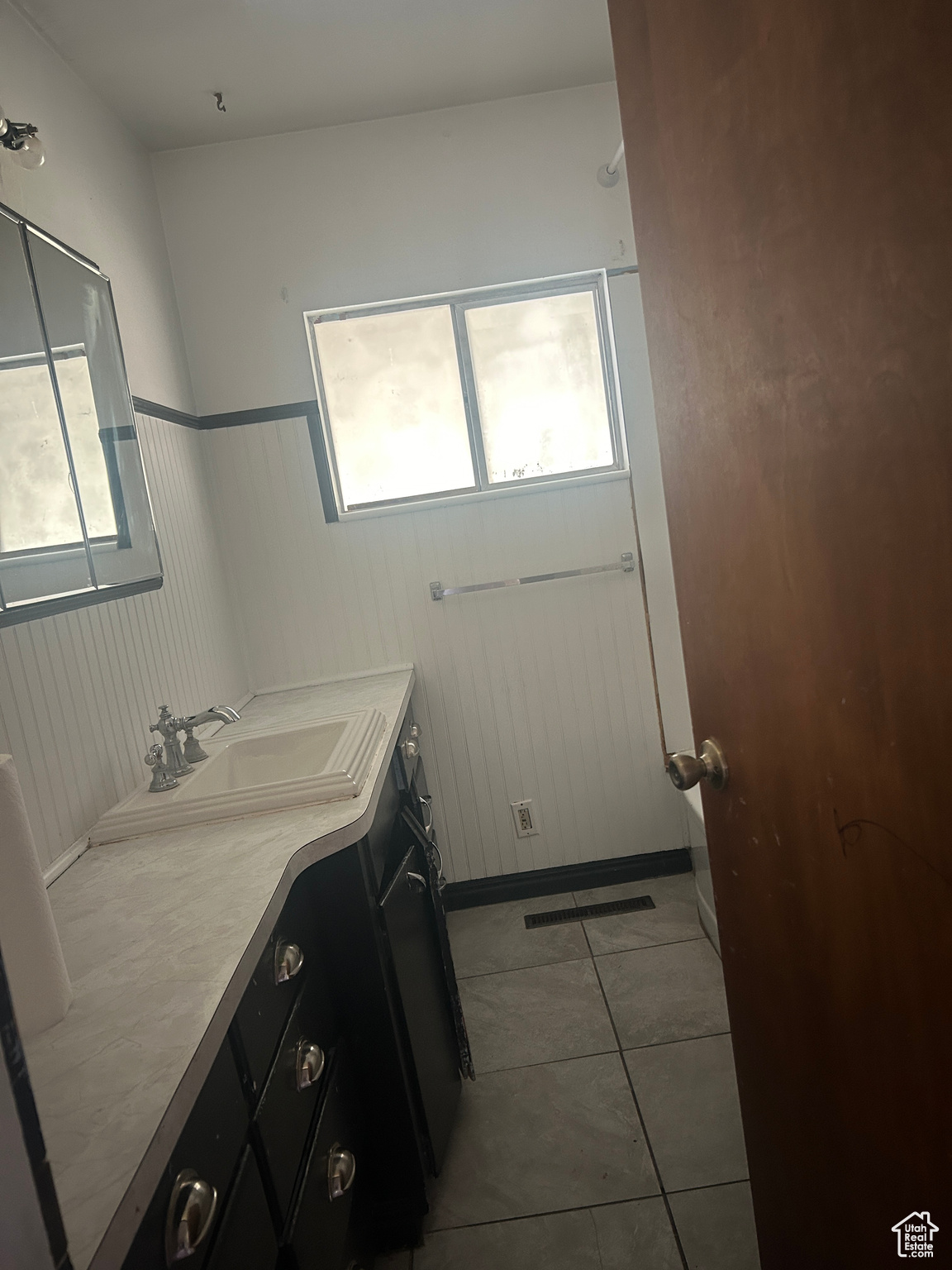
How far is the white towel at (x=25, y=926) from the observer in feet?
2.91

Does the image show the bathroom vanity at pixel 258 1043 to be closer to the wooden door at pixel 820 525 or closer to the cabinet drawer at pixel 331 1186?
the cabinet drawer at pixel 331 1186

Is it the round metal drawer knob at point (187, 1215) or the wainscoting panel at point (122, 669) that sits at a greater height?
the wainscoting panel at point (122, 669)

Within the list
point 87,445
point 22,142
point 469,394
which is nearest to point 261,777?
point 87,445

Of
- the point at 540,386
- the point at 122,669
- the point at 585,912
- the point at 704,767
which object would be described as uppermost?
the point at 540,386

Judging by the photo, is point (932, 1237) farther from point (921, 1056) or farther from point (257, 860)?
point (257, 860)

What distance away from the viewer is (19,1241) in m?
0.43

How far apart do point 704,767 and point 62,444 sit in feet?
4.75

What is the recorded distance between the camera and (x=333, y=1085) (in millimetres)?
1346

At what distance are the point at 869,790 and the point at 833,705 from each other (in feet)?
0.26

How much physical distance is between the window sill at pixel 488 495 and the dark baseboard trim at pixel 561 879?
4.41ft

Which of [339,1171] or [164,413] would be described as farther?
[164,413]

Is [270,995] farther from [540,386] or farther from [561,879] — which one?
[540,386]

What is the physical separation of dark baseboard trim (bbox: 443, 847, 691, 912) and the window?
1.39 meters

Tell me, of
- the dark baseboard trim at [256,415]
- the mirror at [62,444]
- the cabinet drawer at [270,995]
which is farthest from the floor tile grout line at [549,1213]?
the dark baseboard trim at [256,415]
